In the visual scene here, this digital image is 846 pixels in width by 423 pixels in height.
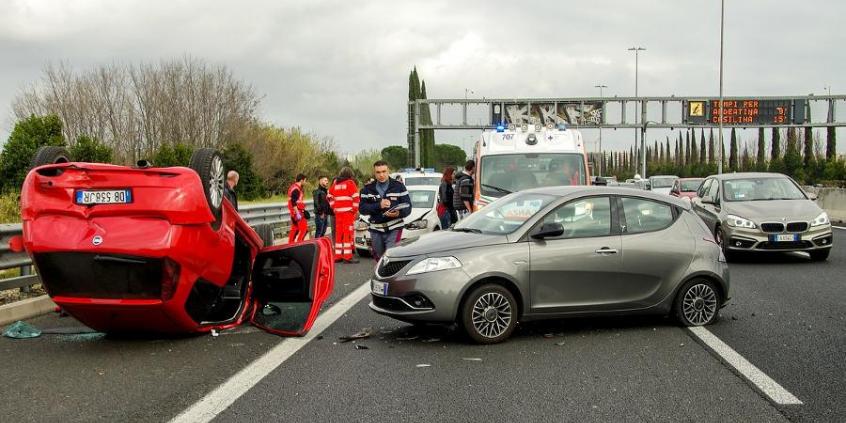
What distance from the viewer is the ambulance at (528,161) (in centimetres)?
1507

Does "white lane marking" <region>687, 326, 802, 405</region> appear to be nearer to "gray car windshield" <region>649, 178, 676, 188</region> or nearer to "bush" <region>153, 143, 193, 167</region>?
"bush" <region>153, 143, 193, 167</region>

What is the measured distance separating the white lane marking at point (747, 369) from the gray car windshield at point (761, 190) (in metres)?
7.97

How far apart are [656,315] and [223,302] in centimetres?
441

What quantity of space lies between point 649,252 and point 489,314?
1785mm

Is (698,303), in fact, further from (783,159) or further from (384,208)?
(783,159)

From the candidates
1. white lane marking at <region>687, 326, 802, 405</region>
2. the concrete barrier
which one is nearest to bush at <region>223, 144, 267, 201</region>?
the concrete barrier

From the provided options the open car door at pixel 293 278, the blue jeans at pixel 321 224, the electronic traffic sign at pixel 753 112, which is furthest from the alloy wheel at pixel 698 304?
the electronic traffic sign at pixel 753 112

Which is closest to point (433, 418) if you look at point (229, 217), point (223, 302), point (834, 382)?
point (834, 382)

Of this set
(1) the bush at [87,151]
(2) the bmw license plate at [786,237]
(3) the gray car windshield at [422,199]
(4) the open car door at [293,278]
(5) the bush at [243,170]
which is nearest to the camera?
(4) the open car door at [293,278]

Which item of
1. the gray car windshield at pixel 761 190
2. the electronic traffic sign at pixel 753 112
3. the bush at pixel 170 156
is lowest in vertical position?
the gray car windshield at pixel 761 190

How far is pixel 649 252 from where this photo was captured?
8.29 m

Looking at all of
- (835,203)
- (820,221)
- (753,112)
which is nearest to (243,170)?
(835,203)

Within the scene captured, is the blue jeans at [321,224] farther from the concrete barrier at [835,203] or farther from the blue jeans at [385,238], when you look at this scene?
the concrete barrier at [835,203]

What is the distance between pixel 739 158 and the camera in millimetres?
93750
